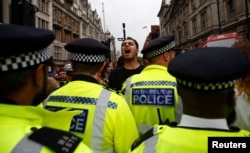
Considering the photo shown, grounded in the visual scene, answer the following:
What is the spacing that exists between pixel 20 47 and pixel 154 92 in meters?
1.98

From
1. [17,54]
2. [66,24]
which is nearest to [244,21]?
[17,54]

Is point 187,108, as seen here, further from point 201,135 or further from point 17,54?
point 17,54

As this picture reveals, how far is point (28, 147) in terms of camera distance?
4.17ft

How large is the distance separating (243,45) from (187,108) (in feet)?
4.32

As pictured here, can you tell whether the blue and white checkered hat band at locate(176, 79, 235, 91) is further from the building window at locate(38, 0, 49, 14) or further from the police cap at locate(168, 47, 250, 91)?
the building window at locate(38, 0, 49, 14)

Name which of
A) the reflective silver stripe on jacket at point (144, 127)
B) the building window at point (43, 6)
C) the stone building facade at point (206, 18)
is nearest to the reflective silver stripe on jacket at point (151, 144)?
the reflective silver stripe on jacket at point (144, 127)

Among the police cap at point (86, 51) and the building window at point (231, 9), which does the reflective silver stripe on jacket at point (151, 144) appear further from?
the building window at point (231, 9)

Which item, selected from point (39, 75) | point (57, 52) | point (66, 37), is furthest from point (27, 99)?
point (66, 37)

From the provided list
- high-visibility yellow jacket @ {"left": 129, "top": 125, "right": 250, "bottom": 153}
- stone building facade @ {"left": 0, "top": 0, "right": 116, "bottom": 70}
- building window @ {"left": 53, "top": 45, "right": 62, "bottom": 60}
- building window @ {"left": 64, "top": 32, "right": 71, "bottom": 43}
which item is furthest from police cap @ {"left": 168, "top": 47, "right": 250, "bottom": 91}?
building window @ {"left": 64, "top": 32, "right": 71, "bottom": 43}

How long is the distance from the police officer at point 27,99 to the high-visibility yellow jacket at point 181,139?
409mm

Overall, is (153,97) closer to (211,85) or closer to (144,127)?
(144,127)

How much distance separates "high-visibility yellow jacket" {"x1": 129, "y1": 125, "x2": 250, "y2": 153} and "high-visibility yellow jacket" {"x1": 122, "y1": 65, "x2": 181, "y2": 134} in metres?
1.50

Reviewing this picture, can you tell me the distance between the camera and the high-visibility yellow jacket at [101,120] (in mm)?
2488

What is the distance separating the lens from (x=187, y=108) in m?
1.61
